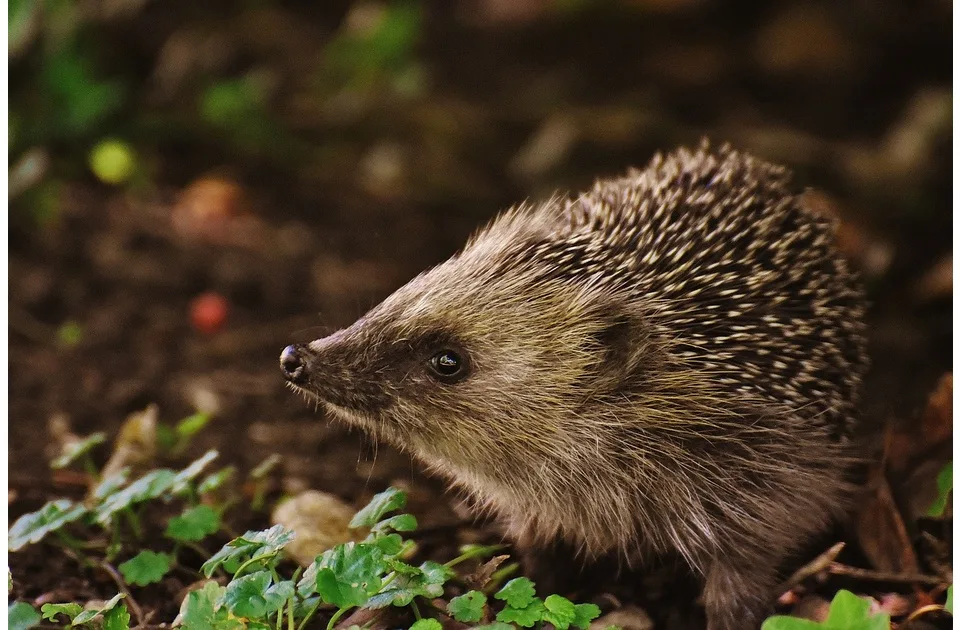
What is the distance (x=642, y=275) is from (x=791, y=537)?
958mm

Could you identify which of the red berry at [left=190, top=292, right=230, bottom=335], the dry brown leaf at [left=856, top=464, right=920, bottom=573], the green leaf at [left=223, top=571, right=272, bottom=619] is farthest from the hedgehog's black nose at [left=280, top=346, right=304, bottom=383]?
the red berry at [left=190, top=292, right=230, bottom=335]

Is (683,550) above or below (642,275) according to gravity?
below

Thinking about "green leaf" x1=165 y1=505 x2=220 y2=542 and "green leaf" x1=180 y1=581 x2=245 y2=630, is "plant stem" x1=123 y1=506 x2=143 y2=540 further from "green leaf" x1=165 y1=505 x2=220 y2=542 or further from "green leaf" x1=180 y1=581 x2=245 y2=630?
"green leaf" x1=180 y1=581 x2=245 y2=630

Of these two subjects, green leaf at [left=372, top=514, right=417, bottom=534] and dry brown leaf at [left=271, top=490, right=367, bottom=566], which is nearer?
green leaf at [left=372, top=514, right=417, bottom=534]

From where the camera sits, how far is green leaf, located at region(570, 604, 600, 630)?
292 centimetres

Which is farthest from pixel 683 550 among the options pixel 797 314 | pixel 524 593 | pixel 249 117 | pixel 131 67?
pixel 131 67

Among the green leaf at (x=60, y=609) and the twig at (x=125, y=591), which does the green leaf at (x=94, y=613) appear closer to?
the green leaf at (x=60, y=609)

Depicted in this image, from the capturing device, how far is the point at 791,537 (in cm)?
327

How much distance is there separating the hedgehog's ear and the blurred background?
1.04 m

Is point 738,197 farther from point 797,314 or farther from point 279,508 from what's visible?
point 279,508

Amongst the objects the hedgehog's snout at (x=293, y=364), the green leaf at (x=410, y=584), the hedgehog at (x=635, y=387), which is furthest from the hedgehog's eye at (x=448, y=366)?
the green leaf at (x=410, y=584)

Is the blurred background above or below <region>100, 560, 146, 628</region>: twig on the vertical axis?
above

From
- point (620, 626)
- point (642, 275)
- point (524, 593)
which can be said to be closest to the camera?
point (524, 593)

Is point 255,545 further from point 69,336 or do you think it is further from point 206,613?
point 69,336
